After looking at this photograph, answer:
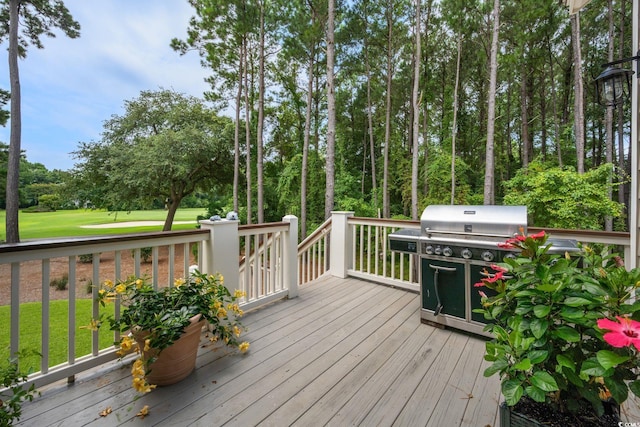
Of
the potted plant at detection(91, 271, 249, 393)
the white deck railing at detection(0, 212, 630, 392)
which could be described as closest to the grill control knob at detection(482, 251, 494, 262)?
the white deck railing at detection(0, 212, 630, 392)

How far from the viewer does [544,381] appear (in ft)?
2.77

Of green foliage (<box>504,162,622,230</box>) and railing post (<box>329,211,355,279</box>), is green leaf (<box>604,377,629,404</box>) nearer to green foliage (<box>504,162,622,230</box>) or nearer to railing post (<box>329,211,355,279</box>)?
railing post (<box>329,211,355,279</box>)

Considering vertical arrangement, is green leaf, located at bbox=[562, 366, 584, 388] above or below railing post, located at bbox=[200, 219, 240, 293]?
below

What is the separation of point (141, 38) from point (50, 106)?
157 inches

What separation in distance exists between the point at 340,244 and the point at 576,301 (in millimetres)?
3187

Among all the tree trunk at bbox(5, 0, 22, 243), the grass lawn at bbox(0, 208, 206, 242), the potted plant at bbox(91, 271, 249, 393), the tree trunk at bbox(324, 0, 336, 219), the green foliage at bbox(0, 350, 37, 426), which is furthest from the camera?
the grass lawn at bbox(0, 208, 206, 242)

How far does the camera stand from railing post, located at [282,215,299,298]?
318 centimetres

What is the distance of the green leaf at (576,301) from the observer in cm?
85

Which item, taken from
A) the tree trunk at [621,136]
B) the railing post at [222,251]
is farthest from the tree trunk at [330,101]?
the tree trunk at [621,136]

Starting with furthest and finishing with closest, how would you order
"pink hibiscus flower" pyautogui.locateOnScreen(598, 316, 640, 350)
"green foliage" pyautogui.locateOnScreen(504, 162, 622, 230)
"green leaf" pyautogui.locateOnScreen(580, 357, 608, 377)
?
"green foliage" pyautogui.locateOnScreen(504, 162, 622, 230), "green leaf" pyautogui.locateOnScreen(580, 357, 608, 377), "pink hibiscus flower" pyautogui.locateOnScreen(598, 316, 640, 350)

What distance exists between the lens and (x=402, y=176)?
10594 mm

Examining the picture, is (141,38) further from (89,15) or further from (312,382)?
(312,382)


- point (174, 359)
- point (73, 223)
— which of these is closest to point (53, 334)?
point (174, 359)

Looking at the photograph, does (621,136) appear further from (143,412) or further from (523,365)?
(143,412)
